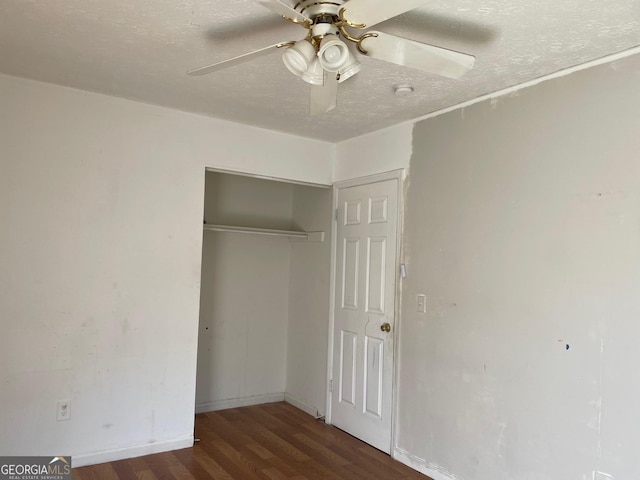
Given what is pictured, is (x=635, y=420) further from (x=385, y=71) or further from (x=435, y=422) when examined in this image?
(x=385, y=71)

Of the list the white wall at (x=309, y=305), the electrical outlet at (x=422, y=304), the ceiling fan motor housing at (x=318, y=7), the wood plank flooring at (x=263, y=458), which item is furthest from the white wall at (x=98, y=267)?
the ceiling fan motor housing at (x=318, y=7)

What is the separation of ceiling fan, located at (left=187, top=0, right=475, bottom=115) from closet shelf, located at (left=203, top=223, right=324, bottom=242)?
2.12 metres

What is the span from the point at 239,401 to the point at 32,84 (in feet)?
10.2

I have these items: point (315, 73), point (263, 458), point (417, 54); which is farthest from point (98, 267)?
point (417, 54)

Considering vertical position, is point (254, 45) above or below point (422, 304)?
above

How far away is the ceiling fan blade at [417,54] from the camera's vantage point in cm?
174

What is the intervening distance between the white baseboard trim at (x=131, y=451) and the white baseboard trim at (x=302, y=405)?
119cm

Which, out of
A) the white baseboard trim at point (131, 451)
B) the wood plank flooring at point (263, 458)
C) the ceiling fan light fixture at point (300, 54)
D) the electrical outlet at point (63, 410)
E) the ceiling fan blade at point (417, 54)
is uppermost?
the ceiling fan blade at point (417, 54)

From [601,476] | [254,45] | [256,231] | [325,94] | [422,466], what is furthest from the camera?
[256,231]

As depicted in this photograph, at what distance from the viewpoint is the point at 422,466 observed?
3102 mm

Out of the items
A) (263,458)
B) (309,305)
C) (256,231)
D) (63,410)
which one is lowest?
(263,458)

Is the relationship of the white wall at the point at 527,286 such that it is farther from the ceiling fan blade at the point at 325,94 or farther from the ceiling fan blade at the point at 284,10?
the ceiling fan blade at the point at 284,10

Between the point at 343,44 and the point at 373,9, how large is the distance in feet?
0.56

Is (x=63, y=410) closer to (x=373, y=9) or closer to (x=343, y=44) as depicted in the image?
(x=343, y=44)
